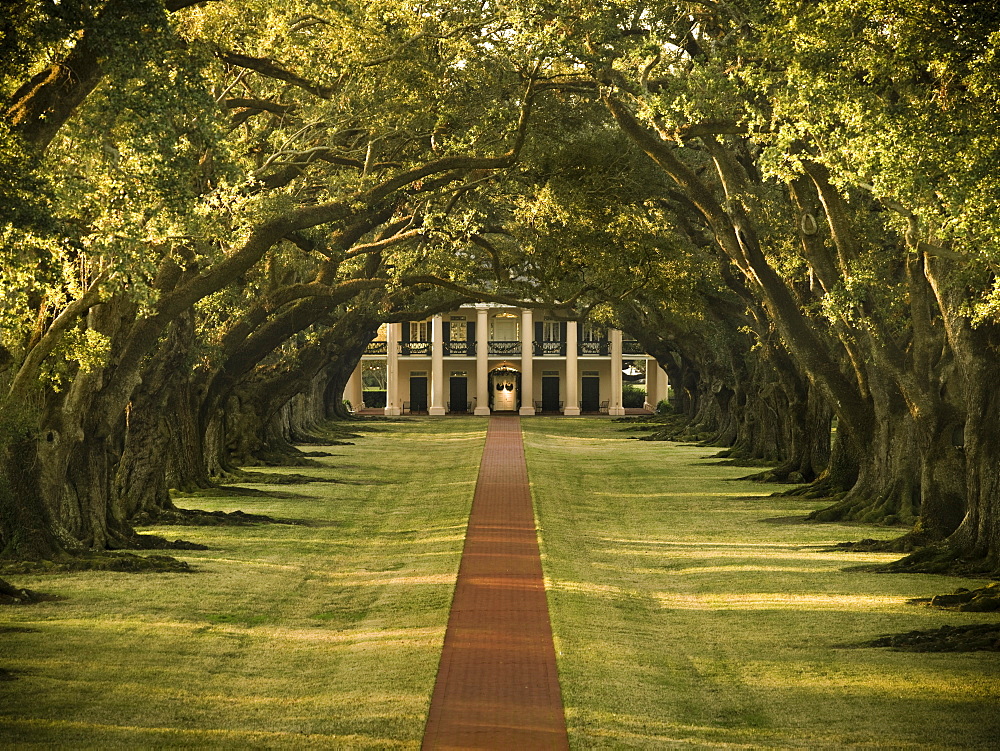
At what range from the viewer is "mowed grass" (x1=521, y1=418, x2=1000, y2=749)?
10.9 m

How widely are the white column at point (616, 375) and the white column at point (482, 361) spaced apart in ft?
24.0

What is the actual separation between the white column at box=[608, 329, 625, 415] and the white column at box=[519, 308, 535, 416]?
4.72m

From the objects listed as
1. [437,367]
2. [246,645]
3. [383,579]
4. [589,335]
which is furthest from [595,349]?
[246,645]

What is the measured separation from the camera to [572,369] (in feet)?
250

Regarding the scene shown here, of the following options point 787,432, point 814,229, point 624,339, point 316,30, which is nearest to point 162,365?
point 316,30

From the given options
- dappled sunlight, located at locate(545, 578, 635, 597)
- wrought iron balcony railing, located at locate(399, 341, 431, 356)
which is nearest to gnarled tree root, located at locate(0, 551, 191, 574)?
dappled sunlight, located at locate(545, 578, 635, 597)

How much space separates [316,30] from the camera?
63.1 feet

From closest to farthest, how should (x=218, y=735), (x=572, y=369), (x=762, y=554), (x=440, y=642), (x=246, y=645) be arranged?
(x=218, y=735) < (x=440, y=642) < (x=246, y=645) < (x=762, y=554) < (x=572, y=369)

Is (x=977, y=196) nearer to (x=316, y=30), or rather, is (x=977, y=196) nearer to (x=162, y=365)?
(x=316, y=30)

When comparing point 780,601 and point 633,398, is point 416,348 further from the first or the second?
point 780,601

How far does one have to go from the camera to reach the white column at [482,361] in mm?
75062

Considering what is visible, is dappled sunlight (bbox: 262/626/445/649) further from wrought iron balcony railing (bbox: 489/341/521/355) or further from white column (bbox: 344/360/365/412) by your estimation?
white column (bbox: 344/360/365/412)

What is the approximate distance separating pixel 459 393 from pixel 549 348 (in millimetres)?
5999

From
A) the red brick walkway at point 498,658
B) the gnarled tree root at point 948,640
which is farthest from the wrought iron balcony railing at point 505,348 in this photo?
the gnarled tree root at point 948,640
